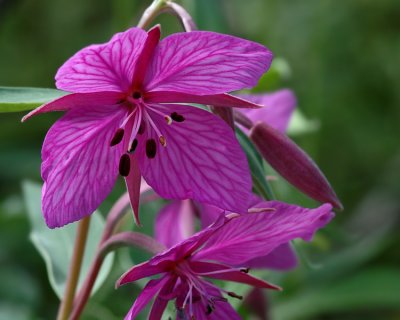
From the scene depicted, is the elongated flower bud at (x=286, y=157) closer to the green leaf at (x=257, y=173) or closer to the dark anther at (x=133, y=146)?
the green leaf at (x=257, y=173)

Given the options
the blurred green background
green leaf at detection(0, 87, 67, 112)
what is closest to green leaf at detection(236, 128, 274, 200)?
green leaf at detection(0, 87, 67, 112)

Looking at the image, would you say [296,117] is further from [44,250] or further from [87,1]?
[87,1]

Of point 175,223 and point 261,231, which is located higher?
point 261,231

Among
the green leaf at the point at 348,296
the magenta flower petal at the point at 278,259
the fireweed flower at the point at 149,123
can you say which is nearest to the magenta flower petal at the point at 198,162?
the fireweed flower at the point at 149,123

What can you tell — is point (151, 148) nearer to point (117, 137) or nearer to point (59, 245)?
point (117, 137)

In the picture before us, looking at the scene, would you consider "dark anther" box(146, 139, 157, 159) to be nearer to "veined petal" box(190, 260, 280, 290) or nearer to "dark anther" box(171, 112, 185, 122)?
"dark anther" box(171, 112, 185, 122)

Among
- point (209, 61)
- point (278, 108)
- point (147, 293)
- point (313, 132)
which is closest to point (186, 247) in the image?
point (147, 293)
